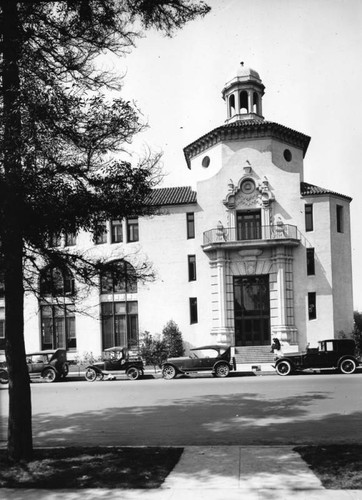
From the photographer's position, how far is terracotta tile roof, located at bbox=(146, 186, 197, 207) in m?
33.6

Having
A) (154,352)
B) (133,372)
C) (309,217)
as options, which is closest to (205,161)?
(309,217)

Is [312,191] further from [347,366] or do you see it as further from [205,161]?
[347,366]

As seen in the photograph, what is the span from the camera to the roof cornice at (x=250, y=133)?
3284 centimetres

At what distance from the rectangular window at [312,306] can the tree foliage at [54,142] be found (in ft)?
82.1

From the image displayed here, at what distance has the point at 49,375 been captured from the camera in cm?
2489

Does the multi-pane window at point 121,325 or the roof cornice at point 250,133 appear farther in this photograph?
the multi-pane window at point 121,325

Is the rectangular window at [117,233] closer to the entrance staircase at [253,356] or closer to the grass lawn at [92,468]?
the entrance staircase at [253,356]

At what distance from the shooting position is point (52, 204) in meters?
7.52

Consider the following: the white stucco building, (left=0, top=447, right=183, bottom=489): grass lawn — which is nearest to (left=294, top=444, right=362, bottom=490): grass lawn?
(left=0, top=447, right=183, bottom=489): grass lawn

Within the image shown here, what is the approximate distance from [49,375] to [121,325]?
33.4 feet

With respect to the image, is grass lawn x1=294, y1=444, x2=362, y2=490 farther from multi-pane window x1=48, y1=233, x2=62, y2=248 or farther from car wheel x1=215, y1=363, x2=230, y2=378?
car wheel x1=215, y1=363, x2=230, y2=378

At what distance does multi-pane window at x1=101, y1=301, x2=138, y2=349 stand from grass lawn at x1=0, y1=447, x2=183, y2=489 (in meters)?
25.8

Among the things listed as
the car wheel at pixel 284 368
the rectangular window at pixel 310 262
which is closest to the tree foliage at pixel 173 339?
the rectangular window at pixel 310 262

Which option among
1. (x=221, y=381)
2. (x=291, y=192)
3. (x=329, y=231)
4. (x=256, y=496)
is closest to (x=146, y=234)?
(x=291, y=192)
